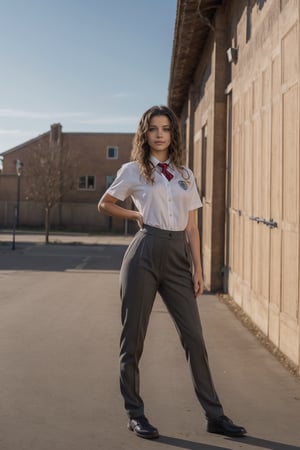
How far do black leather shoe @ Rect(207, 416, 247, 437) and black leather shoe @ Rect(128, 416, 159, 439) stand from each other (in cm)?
37

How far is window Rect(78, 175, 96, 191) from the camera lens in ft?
175

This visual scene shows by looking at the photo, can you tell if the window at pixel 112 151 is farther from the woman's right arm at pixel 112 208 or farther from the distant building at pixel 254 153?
the woman's right arm at pixel 112 208

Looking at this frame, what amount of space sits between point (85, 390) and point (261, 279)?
135 inches

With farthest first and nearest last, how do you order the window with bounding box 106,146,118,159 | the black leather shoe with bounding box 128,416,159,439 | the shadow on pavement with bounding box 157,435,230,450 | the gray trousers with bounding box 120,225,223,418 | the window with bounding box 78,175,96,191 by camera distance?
1. the window with bounding box 78,175,96,191
2. the window with bounding box 106,146,118,159
3. the gray trousers with bounding box 120,225,223,418
4. the black leather shoe with bounding box 128,416,159,439
5. the shadow on pavement with bounding box 157,435,230,450

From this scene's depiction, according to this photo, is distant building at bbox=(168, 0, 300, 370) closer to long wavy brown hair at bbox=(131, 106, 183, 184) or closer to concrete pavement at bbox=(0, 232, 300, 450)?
concrete pavement at bbox=(0, 232, 300, 450)

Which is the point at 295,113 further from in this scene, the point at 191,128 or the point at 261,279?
the point at 191,128

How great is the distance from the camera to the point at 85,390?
5.41 m

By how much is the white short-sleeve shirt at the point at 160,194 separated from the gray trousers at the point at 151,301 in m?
0.07

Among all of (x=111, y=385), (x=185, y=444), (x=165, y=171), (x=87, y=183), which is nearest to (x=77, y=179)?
(x=87, y=183)

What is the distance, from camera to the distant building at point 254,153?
6.53 metres

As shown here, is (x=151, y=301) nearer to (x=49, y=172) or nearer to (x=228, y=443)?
(x=228, y=443)

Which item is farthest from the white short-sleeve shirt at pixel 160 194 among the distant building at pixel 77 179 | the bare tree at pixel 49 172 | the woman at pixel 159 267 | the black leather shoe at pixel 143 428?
the distant building at pixel 77 179

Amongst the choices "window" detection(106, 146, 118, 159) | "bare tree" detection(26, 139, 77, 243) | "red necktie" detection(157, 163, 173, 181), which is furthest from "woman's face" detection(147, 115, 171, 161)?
"window" detection(106, 146, 118, 159)

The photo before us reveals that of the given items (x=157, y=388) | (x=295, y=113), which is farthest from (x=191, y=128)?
(x=157, y=388)
